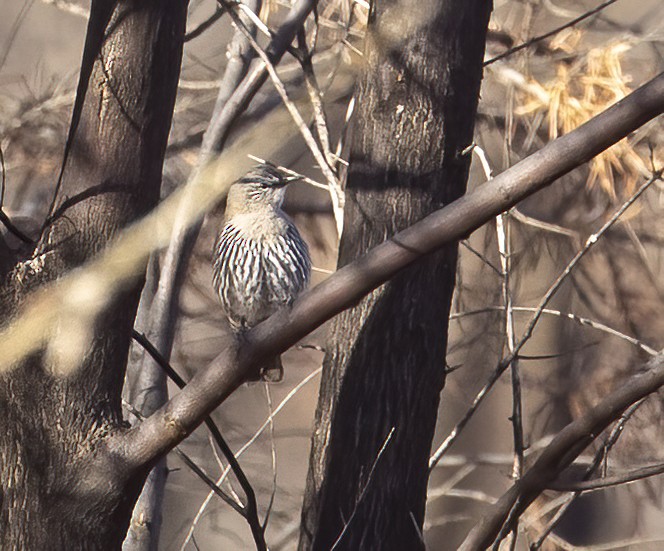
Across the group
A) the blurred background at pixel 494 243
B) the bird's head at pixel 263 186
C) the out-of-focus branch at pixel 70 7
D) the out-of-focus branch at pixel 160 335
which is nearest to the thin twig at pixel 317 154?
the bird's head at pixel 263 186

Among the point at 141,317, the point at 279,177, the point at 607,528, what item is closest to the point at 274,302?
the point at 279,177

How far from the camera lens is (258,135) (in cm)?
499

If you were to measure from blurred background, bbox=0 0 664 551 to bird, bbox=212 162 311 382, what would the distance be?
3.23 ft

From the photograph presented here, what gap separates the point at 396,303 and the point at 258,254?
100 cm

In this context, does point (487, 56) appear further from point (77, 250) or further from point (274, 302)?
point (77, 250)

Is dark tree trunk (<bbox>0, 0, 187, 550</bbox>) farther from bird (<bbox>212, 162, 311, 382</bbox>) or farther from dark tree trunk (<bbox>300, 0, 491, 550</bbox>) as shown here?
bird (<bbox>212, 162, 311, 382</bbox>)

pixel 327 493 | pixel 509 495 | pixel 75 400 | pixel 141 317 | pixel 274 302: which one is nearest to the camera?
pixel 509 495

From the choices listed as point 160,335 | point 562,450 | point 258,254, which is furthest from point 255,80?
point 562,450

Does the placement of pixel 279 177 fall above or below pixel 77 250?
above

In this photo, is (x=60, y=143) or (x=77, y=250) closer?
(x=77, y=250)

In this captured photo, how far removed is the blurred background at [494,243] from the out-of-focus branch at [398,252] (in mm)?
2852

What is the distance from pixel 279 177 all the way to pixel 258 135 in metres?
1.01

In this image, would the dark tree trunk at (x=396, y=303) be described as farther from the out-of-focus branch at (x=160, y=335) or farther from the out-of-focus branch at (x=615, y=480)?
the out-of-focus branch at (x=160, y=335)

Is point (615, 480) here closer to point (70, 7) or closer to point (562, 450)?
point (562, 450)
